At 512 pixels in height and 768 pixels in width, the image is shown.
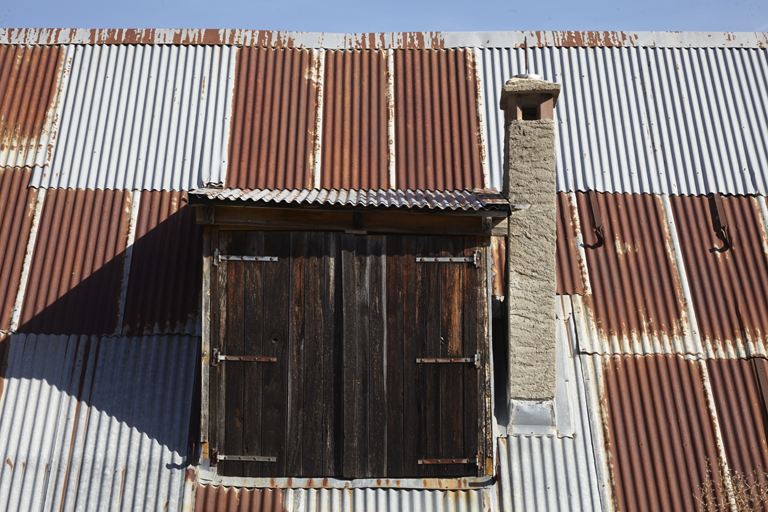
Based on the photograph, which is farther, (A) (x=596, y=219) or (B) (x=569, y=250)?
(A) (x=596, y=219)

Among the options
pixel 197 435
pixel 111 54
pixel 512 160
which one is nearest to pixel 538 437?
pixel 512 160

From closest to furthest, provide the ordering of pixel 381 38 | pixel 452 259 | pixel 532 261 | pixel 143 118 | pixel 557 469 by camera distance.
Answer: pixel 452 259
pixel 532 261
pixel 557 469
pixel 143 118
pixel 381 38

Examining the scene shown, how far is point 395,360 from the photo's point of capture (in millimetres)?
5793

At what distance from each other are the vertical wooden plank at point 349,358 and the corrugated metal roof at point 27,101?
16.9 feet

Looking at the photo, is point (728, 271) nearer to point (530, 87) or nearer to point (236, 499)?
point (530, 87)

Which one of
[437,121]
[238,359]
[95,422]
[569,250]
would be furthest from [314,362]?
[437,121]

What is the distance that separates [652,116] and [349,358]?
19.9 feet

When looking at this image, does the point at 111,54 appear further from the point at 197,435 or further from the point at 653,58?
the point at 653,58

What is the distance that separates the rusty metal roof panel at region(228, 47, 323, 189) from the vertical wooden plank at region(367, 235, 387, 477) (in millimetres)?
2826

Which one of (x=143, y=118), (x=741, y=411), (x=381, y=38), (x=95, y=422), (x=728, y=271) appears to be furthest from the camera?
(x=381, y=38)

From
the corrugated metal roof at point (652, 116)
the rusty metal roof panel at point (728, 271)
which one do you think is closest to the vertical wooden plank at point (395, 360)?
the corrugated metal roof at point (652, 116)

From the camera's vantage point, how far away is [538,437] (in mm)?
6270

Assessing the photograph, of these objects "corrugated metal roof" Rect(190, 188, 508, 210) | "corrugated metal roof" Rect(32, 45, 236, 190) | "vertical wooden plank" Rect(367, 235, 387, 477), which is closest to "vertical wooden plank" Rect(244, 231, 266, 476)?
"corrugated metal roof" Rect(190, 188, 508, 210)

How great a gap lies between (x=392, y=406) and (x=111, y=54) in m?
7.07
